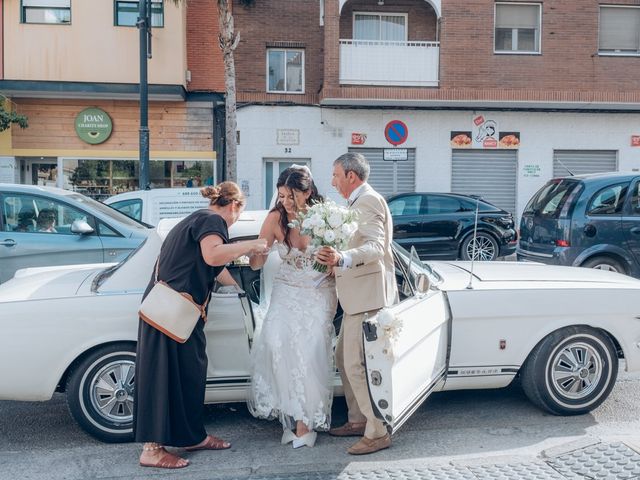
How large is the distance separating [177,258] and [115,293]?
764 mm

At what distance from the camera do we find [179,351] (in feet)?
15.4

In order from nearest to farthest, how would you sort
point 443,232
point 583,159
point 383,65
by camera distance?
point 443,232 → point 383,65 → point 583,159

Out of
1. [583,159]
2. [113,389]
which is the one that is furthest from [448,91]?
[113,389]

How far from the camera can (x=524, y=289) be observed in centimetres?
546

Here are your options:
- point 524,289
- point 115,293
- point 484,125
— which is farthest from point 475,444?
point 484,125

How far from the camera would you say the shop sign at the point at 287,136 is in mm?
20438

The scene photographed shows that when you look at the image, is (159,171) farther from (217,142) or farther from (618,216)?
(618,216)

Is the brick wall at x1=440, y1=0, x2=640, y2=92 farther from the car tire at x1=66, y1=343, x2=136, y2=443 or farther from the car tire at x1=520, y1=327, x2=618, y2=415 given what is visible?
the car tire at x1=66, y1=343, x2=136, y2=443

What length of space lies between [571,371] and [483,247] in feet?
31.3

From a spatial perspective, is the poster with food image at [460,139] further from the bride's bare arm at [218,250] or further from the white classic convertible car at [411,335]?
the bride's bare arm at [218,250]

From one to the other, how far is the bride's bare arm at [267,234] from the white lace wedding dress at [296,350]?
0.10 meters

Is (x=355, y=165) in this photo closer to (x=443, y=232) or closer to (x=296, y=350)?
(x=296, y=350)

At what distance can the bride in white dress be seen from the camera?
4984 millimetres

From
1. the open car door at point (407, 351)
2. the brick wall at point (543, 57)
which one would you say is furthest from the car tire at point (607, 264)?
the brick wall at point (543, 57)
